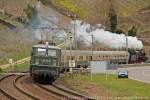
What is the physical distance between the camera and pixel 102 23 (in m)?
143

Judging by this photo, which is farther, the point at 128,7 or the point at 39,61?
the point at 128,7

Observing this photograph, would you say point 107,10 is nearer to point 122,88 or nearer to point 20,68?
point 20,68

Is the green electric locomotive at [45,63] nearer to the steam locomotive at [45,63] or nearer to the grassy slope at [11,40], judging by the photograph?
the steam locomotive at [45,63]

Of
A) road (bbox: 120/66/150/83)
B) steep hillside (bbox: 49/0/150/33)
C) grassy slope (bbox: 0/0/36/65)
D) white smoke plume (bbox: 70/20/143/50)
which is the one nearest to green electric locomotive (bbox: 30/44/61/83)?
road (bbox: 120/66/150/83)

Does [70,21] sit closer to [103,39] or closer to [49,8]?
[49,8]

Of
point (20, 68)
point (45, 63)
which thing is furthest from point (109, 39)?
point (45, 63)

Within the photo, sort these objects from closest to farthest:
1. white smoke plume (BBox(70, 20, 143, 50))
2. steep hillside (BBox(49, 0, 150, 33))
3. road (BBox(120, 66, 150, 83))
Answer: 1. road (BBox(120, 66, 150, 83))
2. white smoke plume (BBox(70, 20, 143, 50))
3. steep hillside (BBox(49, 0, 150, 33))

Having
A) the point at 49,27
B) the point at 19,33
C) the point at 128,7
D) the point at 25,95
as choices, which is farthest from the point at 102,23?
the point at 25,95

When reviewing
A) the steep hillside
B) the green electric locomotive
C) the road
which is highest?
the steep hillside

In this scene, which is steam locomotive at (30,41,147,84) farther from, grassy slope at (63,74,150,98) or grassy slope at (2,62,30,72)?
grassy slope at (2,62,30,72)

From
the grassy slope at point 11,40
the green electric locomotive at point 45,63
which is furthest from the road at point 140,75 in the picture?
the grassy slope at point 11,40

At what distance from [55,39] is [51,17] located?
1490cm

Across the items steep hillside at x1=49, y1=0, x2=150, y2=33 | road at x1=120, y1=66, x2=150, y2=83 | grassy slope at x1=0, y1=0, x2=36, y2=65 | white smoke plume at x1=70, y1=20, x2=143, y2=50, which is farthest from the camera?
steep hillside at x1=49, y1=0, x2=150, y2=33

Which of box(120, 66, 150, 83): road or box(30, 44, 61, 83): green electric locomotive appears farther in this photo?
box(120, 66, 150, 83): road
